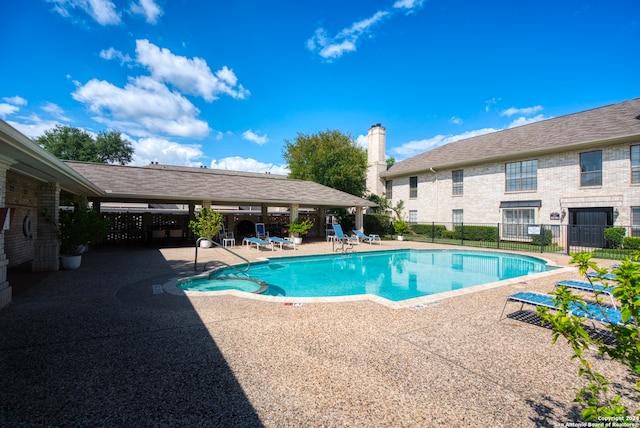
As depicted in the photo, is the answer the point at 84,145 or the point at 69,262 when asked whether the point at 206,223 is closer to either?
the point at 69,262

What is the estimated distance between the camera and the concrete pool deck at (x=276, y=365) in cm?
282

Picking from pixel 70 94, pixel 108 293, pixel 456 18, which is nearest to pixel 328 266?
pixel 108 293

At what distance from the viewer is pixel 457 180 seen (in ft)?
79.8

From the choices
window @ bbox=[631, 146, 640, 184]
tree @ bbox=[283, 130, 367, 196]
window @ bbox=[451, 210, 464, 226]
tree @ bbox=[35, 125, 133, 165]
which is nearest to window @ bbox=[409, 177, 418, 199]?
window @ bbox=[451, 210, 464, 226]

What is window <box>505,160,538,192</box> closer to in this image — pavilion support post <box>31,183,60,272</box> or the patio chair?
the patio chair

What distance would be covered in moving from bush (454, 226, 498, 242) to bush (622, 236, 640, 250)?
632 cm

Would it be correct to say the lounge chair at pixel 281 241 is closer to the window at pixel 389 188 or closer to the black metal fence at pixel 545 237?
the black metal fence at pixel 545 237

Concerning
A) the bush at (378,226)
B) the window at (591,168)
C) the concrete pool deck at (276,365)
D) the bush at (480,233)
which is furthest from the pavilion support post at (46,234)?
the window at (591,168)

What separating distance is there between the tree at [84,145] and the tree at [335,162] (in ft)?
100

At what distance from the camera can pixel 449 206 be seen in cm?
2452

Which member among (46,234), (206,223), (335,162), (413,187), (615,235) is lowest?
(615,235)

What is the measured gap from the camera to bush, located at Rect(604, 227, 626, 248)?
1520 cm

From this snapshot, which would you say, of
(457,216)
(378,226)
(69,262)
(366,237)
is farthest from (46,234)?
(457,216)

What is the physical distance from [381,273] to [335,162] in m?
19.6
